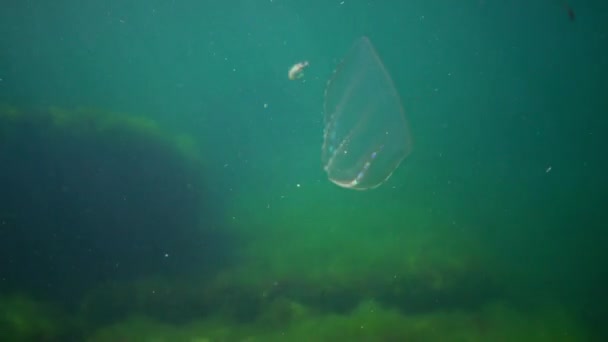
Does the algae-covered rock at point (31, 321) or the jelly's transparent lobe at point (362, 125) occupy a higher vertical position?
the jelly's transparent lobe at point (362, 125)

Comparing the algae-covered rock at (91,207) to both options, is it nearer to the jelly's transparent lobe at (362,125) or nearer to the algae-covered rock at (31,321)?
the algae-covered rock at (31,321)

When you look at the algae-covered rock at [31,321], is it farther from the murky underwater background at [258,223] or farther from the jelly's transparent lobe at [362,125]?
the jelly's transparent lobe at [362,125]

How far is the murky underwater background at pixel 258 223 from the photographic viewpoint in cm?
557

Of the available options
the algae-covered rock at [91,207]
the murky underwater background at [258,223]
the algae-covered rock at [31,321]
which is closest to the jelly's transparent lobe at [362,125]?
the murky underwater background at [258,223]

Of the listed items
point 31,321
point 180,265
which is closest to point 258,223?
point 180,265

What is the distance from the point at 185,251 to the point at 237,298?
1.47m

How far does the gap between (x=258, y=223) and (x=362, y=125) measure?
3.21 metres

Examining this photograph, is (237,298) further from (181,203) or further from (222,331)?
(181,203)

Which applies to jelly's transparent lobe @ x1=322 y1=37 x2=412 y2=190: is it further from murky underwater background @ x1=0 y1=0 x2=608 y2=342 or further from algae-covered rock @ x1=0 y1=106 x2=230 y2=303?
algae-covered rock @ x1=0 y1=106 x2=230 y2=303

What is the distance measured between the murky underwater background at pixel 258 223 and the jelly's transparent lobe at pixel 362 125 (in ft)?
1.05

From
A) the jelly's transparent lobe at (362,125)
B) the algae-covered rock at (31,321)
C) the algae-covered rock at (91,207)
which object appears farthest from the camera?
the algae-covered rock at (91,207)

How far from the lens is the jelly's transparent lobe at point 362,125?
5527 mm

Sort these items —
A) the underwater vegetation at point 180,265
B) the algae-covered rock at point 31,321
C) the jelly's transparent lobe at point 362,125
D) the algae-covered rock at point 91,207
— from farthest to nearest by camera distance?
the algae-covered rock at point 91,207, the jelly's transparent lobe at point 362,125, the underwater vegetation at point 180,265, the algae-covered rock at point 31,321

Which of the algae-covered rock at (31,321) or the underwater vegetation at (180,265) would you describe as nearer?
the algae-covered rock at (31,321)
